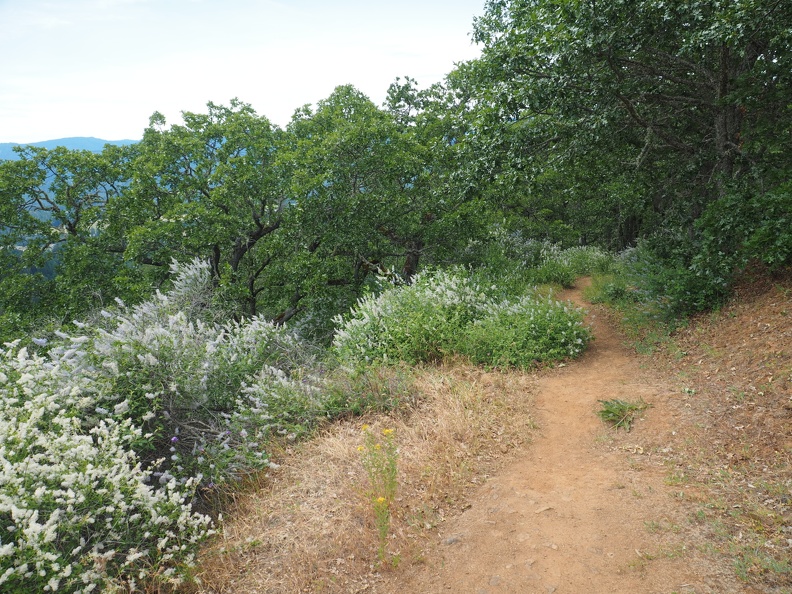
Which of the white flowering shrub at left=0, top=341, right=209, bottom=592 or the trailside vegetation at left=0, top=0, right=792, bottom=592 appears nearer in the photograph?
the white flowering shrub at left=0, top=341, right=209, bottom=592

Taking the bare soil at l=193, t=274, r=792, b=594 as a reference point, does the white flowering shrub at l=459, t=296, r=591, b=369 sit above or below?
above

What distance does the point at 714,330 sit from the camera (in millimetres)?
6902

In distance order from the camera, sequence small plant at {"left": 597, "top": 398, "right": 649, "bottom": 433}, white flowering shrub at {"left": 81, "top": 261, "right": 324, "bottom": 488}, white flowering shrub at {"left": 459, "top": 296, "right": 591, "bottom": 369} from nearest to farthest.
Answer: white flowering shrub at {"left": 81, "top": 261, "right": 324, "bottom": 488} → small plant at {"left": 597, "top": 398, "right": 649, "bottom": 433} → white flowering shrub at {"left": 459, "top": 296, "right": 591, "bottom": 369}

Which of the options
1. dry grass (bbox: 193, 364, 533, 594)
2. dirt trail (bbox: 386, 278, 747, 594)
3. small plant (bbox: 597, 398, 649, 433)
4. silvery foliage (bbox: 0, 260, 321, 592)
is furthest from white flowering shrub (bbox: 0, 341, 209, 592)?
small plant (bbox: 597, 398, 649, 433)

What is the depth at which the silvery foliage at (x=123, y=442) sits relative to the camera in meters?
3.37


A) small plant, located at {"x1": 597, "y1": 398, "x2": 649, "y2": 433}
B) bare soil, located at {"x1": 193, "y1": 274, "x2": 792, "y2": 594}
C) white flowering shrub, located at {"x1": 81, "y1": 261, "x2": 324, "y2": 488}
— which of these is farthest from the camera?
small plant, located at {"x1": 597, "y1": 398, "x2": 649, "y2": 433}

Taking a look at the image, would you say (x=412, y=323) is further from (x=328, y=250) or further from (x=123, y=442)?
(x=328, y=250)

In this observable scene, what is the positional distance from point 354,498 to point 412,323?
12.3 ft

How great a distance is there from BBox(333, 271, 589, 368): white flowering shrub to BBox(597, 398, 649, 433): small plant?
1689 mm

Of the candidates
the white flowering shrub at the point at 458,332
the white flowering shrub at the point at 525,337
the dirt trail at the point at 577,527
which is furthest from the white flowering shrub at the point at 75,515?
the white flowering shrub at the point at 525,337

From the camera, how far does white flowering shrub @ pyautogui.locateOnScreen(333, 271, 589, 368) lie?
7445 mm

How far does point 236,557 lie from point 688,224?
10901 millimetres

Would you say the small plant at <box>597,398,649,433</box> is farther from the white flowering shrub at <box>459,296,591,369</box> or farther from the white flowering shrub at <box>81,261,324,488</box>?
the white flowering shrub at <box>81,261,324,488</box>

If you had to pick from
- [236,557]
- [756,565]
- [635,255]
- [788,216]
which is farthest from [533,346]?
[635,255]
